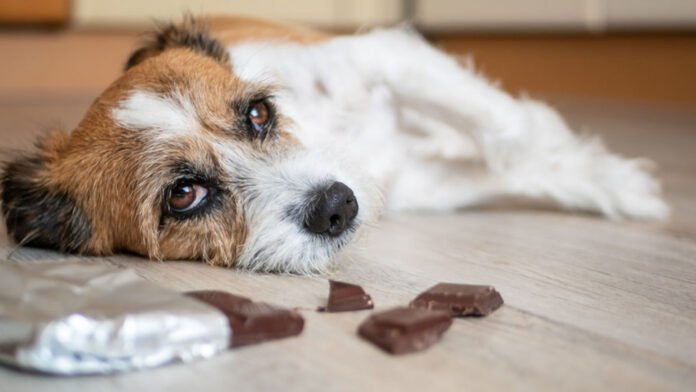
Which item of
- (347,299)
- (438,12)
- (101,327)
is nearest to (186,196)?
(347,299)

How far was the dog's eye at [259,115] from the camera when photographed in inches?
72.5

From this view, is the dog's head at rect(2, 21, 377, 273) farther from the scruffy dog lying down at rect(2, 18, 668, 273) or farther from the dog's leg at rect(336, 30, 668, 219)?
the dog's leg at rect(336, 30, 668, 219)

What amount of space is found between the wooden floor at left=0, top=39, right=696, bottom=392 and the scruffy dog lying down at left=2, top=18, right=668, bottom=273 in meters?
0.07

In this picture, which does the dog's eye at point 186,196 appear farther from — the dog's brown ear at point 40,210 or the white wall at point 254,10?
the white wall at point 254,10

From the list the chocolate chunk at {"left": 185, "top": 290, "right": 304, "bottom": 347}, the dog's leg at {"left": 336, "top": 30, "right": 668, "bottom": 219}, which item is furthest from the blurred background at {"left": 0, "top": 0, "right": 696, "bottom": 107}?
the chocolate chunk at {"left": 185, "top": 290, "right": 304, "bottom": 347}

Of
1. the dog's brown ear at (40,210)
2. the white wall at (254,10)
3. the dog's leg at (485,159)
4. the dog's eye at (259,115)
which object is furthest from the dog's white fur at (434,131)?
the white wall at (254,10)

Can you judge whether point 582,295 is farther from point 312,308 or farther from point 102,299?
point 102,299

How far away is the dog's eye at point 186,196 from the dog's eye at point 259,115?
0.21m

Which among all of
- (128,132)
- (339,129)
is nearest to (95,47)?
(339,129)

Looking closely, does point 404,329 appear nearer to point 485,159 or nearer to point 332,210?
point 332,210

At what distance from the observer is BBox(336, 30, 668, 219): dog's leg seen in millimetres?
Result: 2262

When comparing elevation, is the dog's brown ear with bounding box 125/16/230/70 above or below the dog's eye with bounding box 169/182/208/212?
above

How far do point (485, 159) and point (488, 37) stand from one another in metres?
→ 3.56

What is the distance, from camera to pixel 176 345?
46.0 inches
